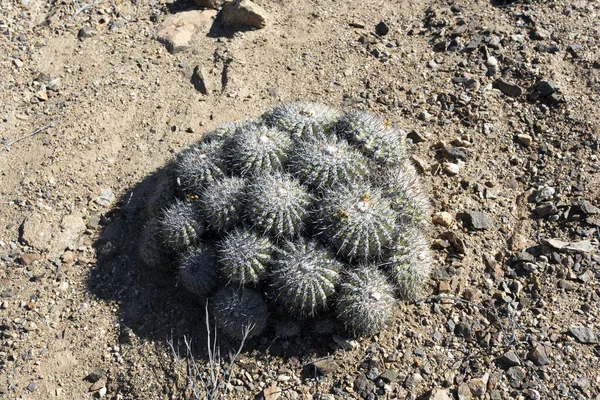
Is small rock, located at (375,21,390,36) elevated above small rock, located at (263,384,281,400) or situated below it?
above

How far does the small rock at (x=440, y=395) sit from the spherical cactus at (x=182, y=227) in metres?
2.10

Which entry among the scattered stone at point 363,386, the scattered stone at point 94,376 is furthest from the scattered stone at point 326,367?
the scattered stone at point 94,376

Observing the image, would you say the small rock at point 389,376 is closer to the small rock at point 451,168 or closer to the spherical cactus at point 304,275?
the spherical cactus at point 304,275

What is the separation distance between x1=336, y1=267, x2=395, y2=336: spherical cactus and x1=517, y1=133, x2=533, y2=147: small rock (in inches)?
89.5

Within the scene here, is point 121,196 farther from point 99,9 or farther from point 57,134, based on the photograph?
point 99,9

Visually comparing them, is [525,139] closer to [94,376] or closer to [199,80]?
[199,80]

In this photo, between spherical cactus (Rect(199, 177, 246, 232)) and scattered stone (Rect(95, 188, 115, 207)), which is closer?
spherical cactus (Rect(199, 177, 246, 232))

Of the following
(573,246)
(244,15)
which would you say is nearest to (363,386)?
(573,246)

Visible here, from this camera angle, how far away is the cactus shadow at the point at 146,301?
13.5ft

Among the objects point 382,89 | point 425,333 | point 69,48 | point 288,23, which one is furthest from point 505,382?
point 69,48

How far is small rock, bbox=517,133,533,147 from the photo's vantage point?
5.11m

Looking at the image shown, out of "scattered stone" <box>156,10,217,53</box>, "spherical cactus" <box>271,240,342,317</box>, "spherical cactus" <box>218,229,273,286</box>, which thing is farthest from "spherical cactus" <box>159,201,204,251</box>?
"scattered stone" <box>156,10,217,53</box>

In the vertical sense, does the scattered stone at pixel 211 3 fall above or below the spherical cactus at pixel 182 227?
above

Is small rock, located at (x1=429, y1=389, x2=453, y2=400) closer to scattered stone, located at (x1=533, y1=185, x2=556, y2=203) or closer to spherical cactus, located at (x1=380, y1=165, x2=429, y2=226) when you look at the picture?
spherical cactus, located at (x1=380, y1=165, x2=429, y2=226)
